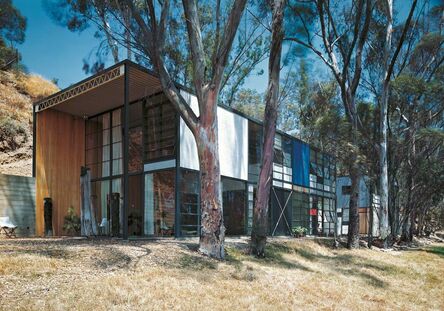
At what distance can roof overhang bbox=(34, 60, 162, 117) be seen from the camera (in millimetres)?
13008

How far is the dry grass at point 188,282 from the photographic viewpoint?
5887mm

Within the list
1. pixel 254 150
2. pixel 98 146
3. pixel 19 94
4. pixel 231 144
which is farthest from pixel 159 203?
pixel 19 94

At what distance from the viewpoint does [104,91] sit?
14602 mm

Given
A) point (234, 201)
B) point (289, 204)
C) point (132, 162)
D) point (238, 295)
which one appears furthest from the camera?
point (289, 204)

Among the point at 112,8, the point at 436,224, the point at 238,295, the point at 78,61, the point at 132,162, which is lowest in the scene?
the point at 436,224

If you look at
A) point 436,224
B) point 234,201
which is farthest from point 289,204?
point 436,224

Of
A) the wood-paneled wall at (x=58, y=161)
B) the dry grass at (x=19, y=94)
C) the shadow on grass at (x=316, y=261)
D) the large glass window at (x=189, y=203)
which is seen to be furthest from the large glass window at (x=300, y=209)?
the dry grass at (x=19, y=94)

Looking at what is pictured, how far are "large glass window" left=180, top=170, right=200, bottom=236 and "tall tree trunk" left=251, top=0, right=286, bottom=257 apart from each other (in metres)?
3.07

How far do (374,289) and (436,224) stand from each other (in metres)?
41.0

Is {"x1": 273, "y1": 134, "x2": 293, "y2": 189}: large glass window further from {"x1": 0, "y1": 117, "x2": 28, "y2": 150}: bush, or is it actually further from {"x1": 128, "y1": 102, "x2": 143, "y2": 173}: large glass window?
{"x1": 0, "y1": 117, "x2": 28, "y2": 150}: bush

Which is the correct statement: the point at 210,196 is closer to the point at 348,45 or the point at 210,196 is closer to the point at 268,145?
the point at 268,145

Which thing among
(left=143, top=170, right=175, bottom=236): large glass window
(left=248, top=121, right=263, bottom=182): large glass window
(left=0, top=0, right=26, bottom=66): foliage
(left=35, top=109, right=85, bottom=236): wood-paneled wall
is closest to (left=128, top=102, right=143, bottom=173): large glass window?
(left=143, top=170, right=175, bottom=236): large glass window

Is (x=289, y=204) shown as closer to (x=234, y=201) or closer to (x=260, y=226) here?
(x=234, y=201)

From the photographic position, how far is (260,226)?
36.0ft
